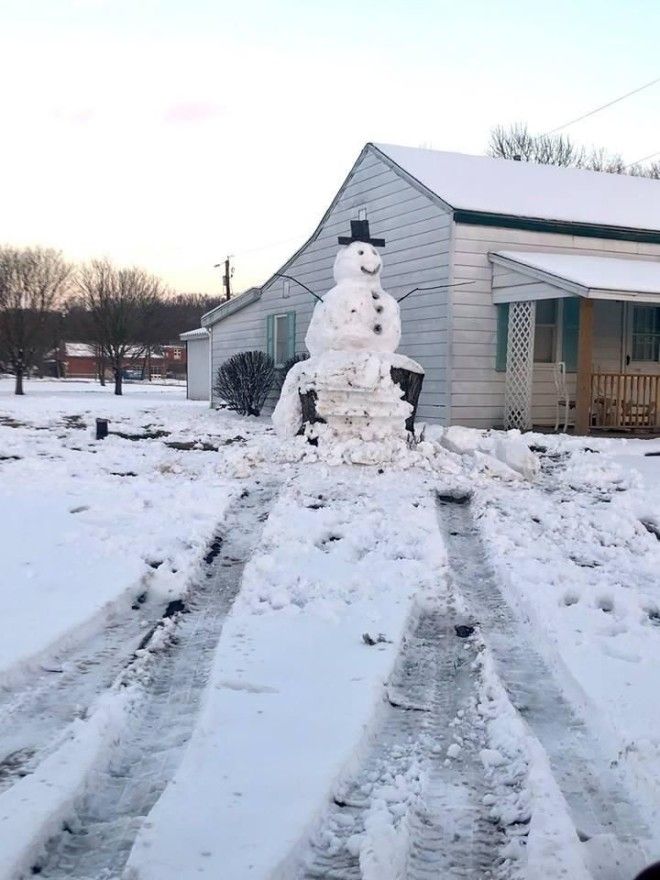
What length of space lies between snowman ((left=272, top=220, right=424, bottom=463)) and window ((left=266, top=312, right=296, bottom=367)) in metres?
8.92

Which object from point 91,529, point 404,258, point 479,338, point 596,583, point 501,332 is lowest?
point 596,583

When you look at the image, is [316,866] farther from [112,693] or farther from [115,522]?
[115,522]

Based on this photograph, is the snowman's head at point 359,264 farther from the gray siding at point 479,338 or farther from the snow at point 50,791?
the snow at point 50,791

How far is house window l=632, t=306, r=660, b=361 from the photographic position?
49.8 ft

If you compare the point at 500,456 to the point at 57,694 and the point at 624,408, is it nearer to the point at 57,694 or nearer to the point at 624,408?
the point at 624,408

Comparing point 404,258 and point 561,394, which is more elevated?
point 404,258

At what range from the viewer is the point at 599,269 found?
13070 mm

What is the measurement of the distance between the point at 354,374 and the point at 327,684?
579cm

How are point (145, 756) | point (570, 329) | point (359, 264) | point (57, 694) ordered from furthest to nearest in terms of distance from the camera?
point (570, 329) → point (359, 264) → point (57, 694) → point (145, 756)

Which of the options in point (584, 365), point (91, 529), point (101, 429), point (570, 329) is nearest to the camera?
point (91, 529)

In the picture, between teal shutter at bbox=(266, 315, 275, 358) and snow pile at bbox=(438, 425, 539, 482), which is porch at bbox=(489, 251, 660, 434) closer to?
snow pile at bbox=(438, 425, 539, 482)

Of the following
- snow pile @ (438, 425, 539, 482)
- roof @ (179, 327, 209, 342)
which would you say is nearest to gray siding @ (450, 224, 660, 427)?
snow pile @ (438, 425, 539, 482)

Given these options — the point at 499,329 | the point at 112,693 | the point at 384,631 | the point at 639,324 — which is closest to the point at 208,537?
the point at 384,631

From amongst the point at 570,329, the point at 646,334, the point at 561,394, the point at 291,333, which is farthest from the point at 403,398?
the point at 291,333
